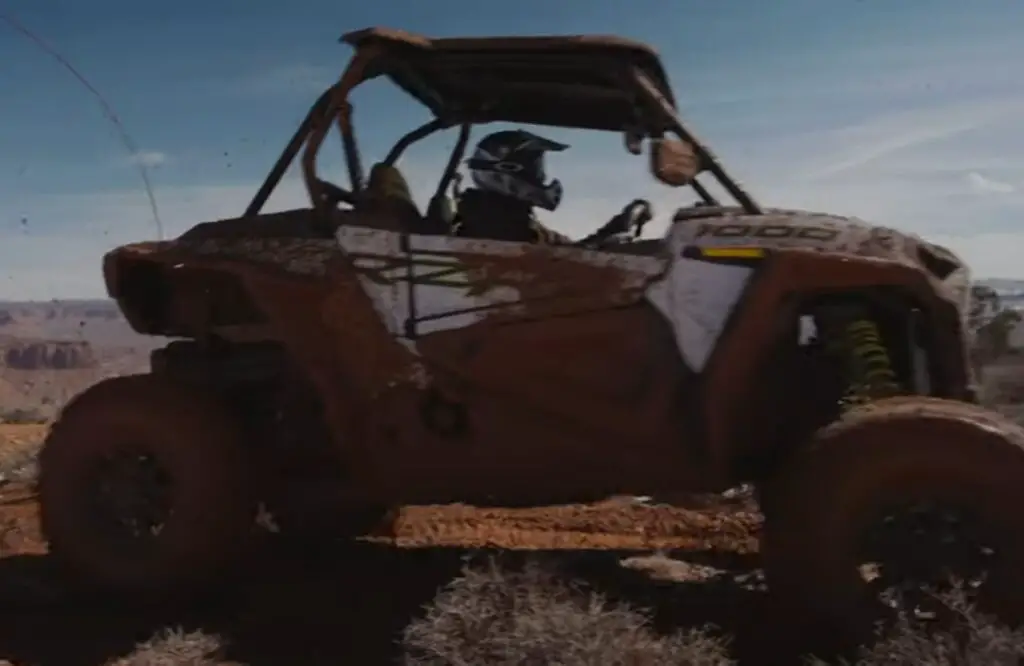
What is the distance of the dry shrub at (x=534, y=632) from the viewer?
3879 millimetres

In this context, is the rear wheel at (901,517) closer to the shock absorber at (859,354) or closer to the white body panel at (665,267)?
the shock absorber at (859,354)

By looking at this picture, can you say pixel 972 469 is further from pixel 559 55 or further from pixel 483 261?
pixel 559 55

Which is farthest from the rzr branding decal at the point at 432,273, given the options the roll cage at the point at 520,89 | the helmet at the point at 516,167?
Result: the helmet at the point at 516,167

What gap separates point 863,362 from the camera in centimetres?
454

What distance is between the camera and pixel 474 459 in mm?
Result: 5008

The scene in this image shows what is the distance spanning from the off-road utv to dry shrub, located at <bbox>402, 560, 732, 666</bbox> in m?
0.53

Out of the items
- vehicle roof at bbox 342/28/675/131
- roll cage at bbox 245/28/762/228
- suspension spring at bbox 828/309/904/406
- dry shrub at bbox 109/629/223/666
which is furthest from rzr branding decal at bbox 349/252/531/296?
dry shrub at bbox 109/629/223/666

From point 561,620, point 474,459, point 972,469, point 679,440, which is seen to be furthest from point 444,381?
point 972,469

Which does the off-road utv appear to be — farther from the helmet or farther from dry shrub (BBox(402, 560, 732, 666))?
dry shrub (BBox(402, 560, 732, 666))

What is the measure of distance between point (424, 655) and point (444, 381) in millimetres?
1216

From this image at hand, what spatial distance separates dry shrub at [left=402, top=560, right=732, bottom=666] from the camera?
3879 mm

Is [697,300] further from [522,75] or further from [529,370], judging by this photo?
[522,75]

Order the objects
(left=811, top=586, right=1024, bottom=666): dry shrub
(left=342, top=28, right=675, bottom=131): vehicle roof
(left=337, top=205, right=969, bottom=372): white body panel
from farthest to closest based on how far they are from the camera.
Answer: (left=342, top=28, right=675, bottom=131): vehicle roof
(left=337, top=205, right=969, bottom=372): white body panel
(left=811, top=586, right=1024, bottom=666): dry shrub

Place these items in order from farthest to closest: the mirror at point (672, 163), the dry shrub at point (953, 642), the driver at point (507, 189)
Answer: the driver at point (507, 189)
the mirror at point (672, 163)
the dry shrub at point (953, 642)
